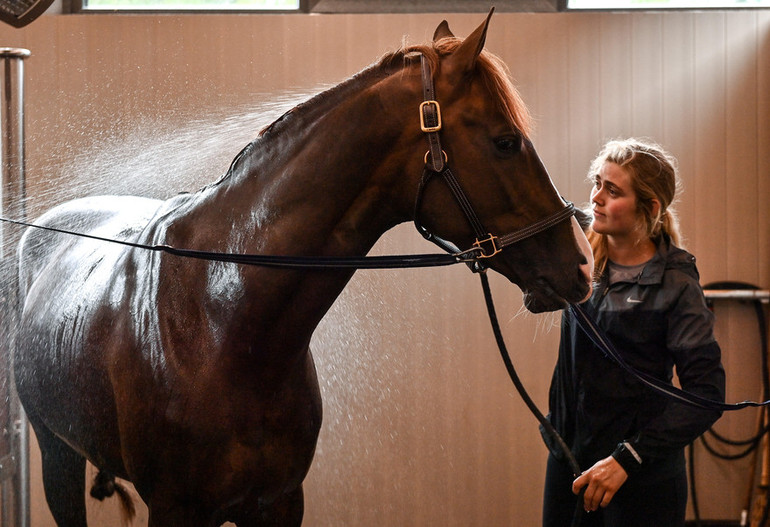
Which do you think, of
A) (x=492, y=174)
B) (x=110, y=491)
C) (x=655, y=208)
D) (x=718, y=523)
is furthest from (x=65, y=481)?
(x=718, y=523)

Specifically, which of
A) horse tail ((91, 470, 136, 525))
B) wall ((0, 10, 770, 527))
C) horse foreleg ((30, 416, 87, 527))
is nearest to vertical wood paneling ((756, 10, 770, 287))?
wall ((0, 10, 770, 527))

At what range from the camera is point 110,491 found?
2.17m

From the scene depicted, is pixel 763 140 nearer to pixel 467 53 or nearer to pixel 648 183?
pixel 648 183

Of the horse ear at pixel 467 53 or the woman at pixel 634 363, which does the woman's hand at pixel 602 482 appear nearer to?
the woman at pixel 634 363

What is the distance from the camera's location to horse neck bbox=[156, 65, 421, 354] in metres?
1.23

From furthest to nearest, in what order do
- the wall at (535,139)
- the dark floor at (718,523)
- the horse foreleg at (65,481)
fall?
the dark floor at (718,523)
the wall at (535,139)
the horse foreleg at (65,481)

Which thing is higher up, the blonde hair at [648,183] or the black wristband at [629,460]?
the blonde hair at [648,183]

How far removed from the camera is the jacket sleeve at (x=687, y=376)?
147 cm

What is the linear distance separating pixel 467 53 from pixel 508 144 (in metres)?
0.17

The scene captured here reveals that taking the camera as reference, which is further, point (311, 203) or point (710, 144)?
point (710, 144)

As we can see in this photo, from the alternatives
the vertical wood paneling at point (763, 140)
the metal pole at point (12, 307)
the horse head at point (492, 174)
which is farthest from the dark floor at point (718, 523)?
the metal pole at point (12, 307)

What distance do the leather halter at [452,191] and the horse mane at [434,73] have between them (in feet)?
0.11

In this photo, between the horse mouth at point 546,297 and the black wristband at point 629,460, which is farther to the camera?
the black wristband at point 629,460

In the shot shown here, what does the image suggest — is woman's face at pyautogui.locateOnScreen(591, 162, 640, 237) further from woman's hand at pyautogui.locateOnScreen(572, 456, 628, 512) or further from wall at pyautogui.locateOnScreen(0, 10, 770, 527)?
wall at pyautogui.locateOnScreen(0, 10, 770, 527)
